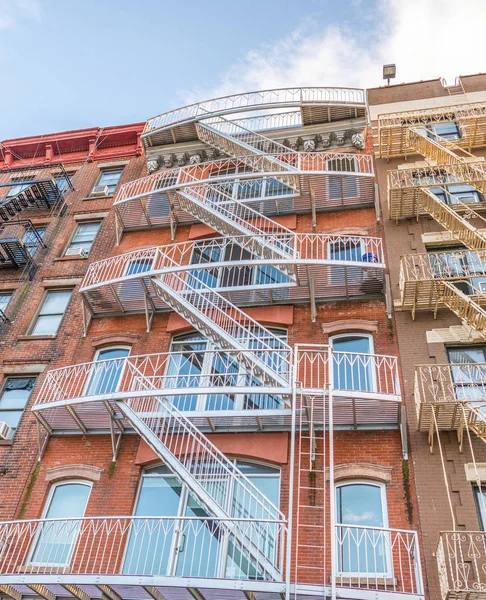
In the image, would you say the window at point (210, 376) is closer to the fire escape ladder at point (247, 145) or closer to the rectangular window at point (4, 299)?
the fire escape ladder at point (247, 145)

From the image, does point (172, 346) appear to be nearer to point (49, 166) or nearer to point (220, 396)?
point (220, 396)

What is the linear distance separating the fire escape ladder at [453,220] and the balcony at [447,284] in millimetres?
307

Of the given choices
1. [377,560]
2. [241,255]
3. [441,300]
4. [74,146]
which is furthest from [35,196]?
[377,560]

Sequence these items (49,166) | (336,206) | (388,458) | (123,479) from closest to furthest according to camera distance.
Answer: (388,458) < (123,479) < (336,206) < (49,166)

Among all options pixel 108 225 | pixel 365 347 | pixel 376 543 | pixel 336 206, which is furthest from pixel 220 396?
pixel 108 225

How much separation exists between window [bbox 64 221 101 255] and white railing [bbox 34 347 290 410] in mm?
5931

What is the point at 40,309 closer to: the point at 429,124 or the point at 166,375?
the point at 166,375

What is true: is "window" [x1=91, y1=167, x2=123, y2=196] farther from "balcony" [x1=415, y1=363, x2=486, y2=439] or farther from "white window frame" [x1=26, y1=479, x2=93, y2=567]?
"balcony" [x1=415, y1=363, x2=486, y2=439]

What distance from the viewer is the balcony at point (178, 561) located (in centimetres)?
886

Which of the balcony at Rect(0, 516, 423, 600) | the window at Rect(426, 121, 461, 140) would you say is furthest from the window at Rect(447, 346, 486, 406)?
the window at Rect(426, 121, 461, 140)

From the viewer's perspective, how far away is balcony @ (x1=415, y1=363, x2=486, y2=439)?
1033cm

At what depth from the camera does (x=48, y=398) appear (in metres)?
13.6

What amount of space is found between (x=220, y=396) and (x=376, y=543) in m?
4.67

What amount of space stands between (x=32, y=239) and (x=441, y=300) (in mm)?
14054
